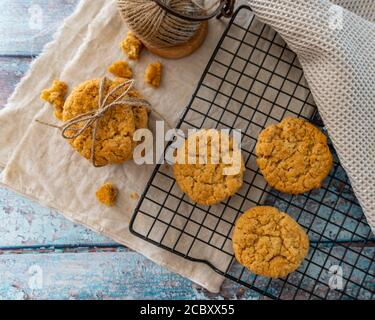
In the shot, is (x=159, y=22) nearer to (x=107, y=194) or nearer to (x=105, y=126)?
(x=105, y=126)

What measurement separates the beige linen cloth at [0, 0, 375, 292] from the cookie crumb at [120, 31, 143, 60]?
27 millimetres

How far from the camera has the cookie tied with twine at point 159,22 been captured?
1.17 meters

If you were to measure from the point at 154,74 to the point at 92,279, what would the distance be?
1.90ft

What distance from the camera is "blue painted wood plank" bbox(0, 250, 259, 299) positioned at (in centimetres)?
138

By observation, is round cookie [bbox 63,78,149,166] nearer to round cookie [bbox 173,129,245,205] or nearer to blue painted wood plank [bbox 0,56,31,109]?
round cookie [bbox 173,129,245,205]

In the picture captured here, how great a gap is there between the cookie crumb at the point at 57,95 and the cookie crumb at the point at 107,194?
0.74ft

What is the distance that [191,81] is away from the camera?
4.52 feet

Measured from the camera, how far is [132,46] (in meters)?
1.36

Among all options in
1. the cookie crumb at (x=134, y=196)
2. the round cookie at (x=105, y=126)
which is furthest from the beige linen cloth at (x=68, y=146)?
the round cookie at (x=105, y=126)

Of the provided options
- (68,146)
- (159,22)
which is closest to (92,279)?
(68,146)

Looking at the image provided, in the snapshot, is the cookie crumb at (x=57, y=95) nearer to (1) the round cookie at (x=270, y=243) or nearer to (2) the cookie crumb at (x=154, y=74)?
(2) the cookie crumb at (x=154, y=74)

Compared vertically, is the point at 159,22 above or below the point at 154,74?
above
